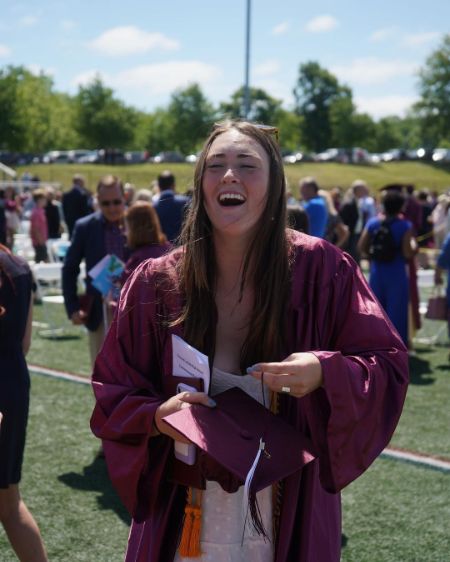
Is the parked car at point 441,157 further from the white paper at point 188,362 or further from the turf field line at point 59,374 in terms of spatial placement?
the white paper at point 188,362

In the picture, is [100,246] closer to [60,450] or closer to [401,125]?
[60,450]

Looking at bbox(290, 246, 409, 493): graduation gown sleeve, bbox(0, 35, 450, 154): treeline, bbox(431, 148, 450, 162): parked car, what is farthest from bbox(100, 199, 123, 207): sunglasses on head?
bbox(431, 148, 450, 162): parked car

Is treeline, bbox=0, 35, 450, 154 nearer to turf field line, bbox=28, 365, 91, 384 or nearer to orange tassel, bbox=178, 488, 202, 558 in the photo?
turf field line, bbox=28, 365, 91, 384

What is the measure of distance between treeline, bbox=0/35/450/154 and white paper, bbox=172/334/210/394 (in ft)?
150

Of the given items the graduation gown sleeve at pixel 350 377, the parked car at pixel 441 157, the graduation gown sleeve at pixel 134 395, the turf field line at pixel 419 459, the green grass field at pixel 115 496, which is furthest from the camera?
the parked car at pixel 441 157

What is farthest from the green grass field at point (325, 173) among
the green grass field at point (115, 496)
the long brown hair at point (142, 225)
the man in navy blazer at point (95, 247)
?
the long brown hair at point (142, 225)

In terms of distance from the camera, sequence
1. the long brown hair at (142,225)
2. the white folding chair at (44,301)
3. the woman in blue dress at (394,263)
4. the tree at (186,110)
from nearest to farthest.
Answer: the long brown hair at (142,225) → the woman in blue dress at (394,263) → the white folding chair at (44,301) → the tree at (186,110)

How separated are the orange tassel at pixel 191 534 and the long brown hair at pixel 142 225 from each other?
339 centimetres

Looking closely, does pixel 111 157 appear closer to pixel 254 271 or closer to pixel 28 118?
pixel 28 118

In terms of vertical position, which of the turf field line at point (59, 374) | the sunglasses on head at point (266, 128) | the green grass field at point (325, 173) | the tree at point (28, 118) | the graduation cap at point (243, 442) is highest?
the tree at point (28, 118)

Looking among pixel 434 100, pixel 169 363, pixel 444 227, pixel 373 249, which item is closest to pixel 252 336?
pixel 169 363

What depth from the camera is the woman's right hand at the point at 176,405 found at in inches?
88.9

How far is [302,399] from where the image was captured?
2383 mm

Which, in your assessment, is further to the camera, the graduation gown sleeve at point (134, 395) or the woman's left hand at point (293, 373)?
the graduation gown sleeve at point (134, 395)
